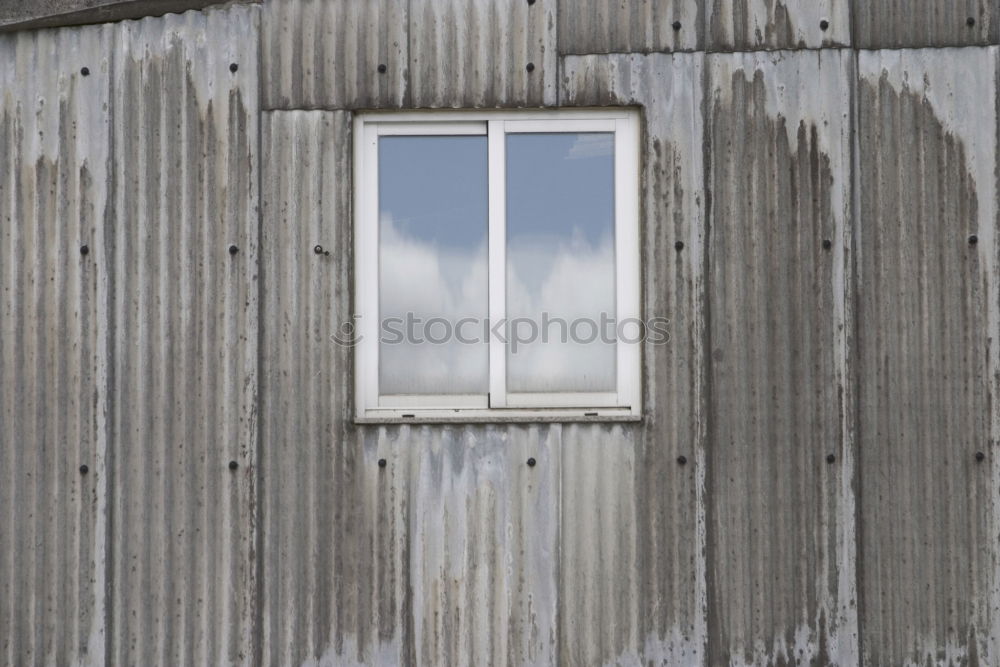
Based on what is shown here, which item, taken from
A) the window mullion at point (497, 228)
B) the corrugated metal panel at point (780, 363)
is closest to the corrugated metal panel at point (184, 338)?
the window mullion at point (497, 228)

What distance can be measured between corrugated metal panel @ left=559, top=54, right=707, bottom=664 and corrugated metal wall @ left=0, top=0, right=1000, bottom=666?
0.5 inches

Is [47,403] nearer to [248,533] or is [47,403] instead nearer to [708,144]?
[248,533]

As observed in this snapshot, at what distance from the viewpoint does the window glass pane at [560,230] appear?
11.5 ft

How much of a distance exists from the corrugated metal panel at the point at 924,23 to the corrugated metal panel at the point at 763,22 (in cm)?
9

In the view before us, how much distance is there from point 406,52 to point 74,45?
1.37 meters

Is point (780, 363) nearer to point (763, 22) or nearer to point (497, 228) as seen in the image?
point (497, 228)

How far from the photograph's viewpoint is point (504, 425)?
338 cm

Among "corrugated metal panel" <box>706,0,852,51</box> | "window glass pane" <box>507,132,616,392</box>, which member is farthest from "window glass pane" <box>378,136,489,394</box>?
"corrugated metal panel" <box>706,0,852,51</box>

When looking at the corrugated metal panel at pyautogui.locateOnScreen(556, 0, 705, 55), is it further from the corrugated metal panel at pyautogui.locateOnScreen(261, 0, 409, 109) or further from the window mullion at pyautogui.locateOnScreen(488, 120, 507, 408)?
the corrugated metal panel at pyautogui.locateOnScreen(261, 0, 409, 109)

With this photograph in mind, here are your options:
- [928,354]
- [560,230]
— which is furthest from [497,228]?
[928,354]

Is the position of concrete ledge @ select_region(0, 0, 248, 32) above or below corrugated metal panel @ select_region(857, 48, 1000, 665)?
above

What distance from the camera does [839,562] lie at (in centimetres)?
335

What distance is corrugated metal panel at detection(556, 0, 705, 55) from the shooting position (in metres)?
3.44

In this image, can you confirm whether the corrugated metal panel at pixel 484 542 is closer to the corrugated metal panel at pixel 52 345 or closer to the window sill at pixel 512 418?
the window sill at pixel 512 418
